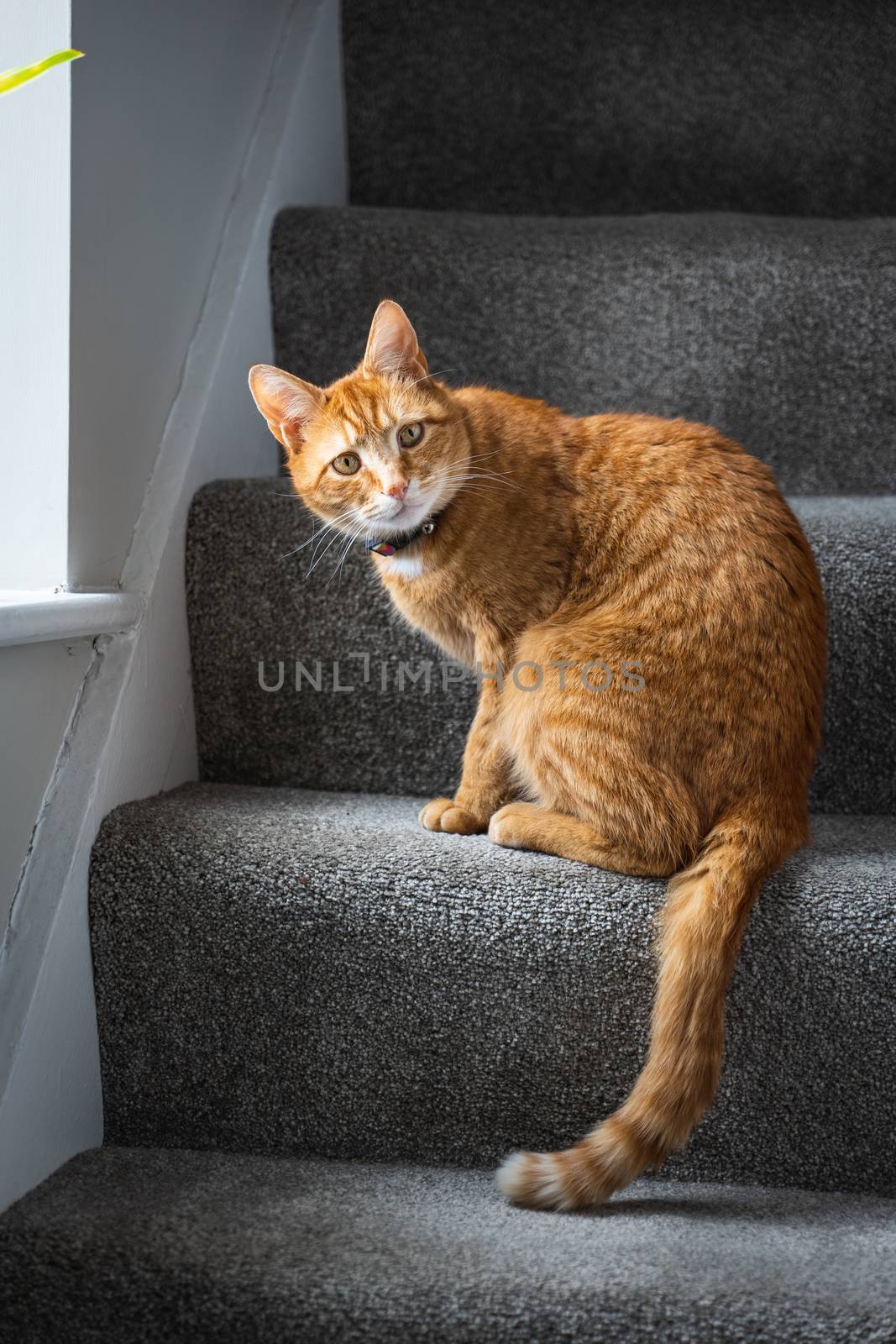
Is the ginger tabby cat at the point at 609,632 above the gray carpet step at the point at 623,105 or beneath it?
beneath

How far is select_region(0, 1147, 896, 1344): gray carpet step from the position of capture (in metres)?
0.75

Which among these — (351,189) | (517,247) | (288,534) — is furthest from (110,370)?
(351,189)

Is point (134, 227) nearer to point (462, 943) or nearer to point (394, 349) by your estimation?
point (394, 349)

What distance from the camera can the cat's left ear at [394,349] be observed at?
1.14m

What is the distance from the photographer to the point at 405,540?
1161mm

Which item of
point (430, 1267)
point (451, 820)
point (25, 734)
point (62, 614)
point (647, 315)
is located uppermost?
point (647, 315)

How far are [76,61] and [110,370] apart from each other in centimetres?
29

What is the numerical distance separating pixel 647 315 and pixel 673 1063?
1045 mm

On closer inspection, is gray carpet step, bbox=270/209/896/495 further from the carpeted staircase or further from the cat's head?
the cat's head

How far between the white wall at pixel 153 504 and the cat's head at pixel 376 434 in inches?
6.8

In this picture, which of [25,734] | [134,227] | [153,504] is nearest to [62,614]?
[25,734]

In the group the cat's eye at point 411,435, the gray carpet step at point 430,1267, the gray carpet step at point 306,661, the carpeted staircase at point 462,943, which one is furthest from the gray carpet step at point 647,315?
the gray carpet step at point 430,1267

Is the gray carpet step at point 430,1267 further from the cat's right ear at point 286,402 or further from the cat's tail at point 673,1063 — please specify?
the cat's right ear at point 286,402

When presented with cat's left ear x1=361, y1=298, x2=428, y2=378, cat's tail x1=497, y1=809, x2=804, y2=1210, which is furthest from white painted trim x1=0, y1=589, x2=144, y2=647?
cat's tail x1=497, y1=809, x2=804, y2=1210
